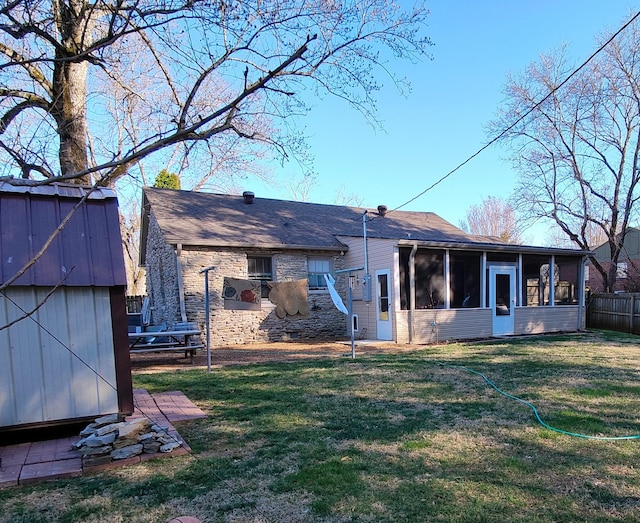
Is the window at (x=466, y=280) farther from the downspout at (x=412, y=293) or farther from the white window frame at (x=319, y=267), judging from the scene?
the white window frame at (x=319, y=267)

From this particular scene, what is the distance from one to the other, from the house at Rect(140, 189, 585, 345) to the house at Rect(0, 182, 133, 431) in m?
7.41

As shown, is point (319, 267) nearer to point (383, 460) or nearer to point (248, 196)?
point (248, 196)

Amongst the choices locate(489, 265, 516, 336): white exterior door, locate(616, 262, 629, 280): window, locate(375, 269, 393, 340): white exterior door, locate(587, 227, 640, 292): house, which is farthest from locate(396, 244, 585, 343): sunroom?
locate(587, 227, 640, 292): house

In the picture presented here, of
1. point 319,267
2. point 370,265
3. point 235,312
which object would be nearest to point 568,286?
point 370,265

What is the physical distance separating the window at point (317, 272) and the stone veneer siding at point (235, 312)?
0.20m

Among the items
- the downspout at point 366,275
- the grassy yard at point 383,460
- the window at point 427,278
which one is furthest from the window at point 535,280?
the grassy yard at point 383,460

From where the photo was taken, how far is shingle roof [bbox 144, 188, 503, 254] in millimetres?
13188

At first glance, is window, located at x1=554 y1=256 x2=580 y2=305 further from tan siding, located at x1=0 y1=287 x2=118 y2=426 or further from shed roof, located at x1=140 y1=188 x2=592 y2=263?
tan siding, located at x1=0 y1=287 x2=118 y2=426

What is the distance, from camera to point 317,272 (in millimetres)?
14398

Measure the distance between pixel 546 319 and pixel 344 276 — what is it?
698cm

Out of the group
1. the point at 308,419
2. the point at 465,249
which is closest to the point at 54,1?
the point at 308,419

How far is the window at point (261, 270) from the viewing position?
13.6 m

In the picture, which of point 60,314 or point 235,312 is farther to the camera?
point 235,312

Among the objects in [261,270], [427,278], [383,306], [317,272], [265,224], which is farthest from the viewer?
[265,224]
